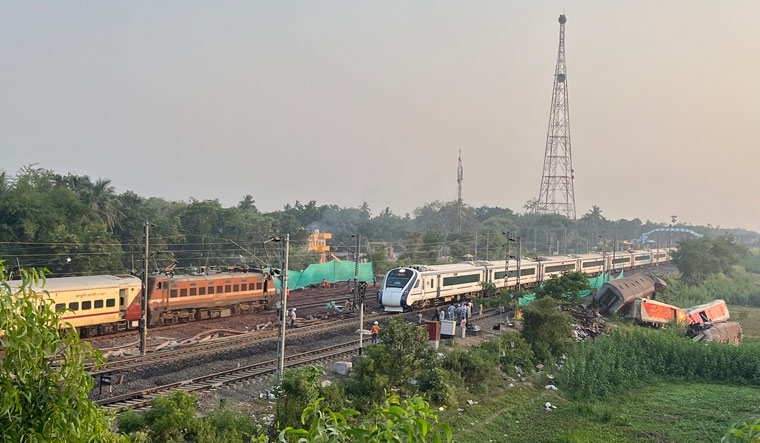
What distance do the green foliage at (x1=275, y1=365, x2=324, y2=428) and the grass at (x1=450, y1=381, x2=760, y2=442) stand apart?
4.36 m

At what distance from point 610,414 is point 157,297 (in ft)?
60.1

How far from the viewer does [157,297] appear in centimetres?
2489

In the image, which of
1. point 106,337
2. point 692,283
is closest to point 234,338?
point 106,337

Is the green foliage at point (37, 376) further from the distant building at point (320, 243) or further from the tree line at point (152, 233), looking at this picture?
the distant building at point (320, 243)

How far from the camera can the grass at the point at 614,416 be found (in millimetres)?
14969

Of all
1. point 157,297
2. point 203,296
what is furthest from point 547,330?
point 157,297

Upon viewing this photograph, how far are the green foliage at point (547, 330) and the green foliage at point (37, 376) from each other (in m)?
21.3

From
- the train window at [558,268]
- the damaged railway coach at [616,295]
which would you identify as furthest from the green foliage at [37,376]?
the train window at [558,268]

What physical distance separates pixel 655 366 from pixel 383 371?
40.4 ft

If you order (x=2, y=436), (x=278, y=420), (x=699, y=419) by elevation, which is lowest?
(x=699, y=419)

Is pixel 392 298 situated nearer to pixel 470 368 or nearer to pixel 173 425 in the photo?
pixel 470 368

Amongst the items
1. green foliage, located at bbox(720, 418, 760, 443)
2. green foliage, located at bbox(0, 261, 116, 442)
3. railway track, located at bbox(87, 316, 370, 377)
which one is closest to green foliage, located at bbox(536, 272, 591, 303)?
railway track, located at bbox(87, 316, 370, 377)

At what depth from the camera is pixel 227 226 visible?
51.4 metres

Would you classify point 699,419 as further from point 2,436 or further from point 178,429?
point 2,436
